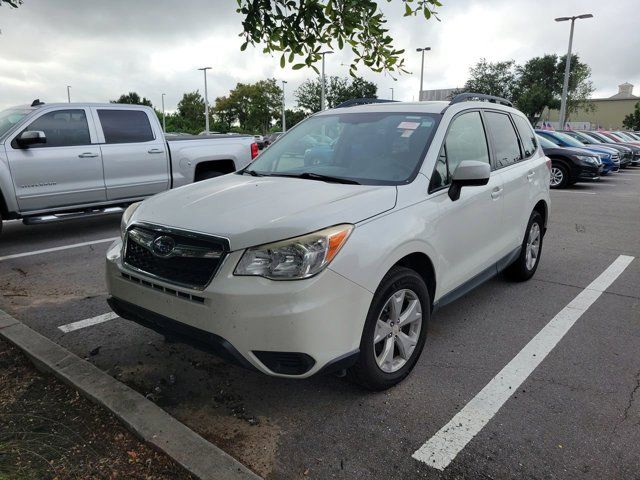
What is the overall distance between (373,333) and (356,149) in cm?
153

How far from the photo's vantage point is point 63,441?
2648mm

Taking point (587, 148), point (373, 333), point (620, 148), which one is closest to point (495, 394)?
point (373, 333)

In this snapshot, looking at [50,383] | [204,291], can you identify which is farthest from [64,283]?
[204,291]

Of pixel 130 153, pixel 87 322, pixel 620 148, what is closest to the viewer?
pixel 87 322

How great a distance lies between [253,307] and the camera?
254 cm

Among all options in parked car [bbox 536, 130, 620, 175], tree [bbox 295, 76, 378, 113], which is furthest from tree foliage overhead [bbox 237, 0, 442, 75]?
tree [bbox 295, 76, 378, 113]

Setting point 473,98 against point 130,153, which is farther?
point 130,153

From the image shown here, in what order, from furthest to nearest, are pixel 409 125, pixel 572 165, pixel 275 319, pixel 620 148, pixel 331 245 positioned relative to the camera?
pixel 620 148
pixel 572 165
pixel 409 125
pixel 331 245
pixel 275 319

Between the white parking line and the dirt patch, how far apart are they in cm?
126

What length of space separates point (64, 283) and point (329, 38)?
3855 millimetres

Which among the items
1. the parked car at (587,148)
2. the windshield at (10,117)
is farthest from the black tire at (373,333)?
the parked car at (587,148)

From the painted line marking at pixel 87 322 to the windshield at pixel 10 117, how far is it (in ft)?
13.2

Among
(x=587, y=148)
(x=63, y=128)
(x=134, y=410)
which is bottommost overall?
(x=134, y=410)

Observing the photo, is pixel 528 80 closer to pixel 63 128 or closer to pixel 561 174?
pixel 561 174
